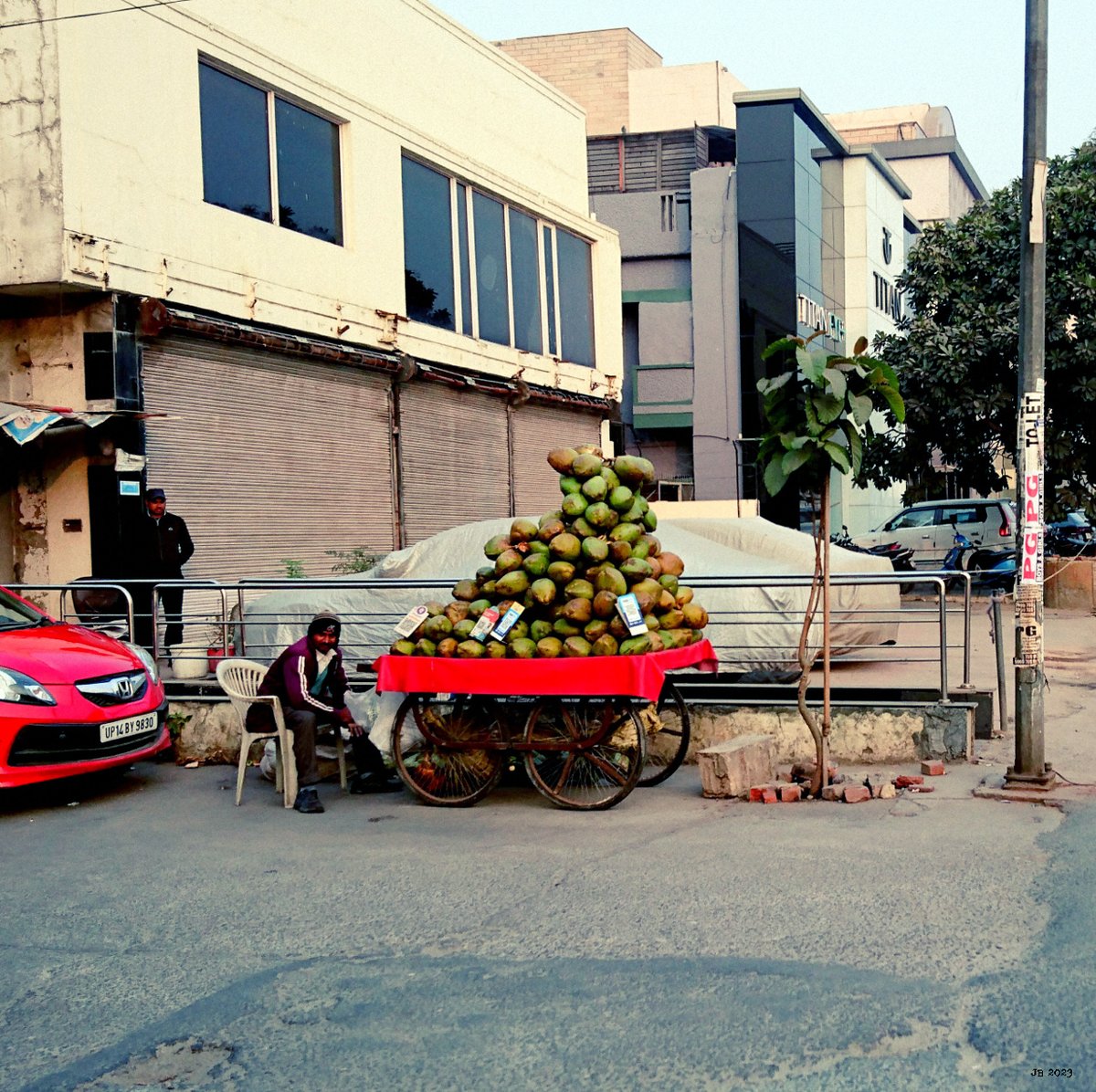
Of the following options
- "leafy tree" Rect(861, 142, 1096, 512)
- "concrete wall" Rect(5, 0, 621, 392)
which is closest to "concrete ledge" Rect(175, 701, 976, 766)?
"concrete wall" Rect(5, 0, 621, 392)

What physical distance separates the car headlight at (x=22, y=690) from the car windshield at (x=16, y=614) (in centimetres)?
90

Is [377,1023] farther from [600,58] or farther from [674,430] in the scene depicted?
[600,58]

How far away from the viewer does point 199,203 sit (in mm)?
14578

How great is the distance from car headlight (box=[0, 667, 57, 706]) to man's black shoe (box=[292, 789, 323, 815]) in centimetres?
170

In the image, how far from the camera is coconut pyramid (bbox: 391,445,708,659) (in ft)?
26.1

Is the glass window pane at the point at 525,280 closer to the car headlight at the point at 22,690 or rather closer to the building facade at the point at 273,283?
the building facade at the point at 273,283

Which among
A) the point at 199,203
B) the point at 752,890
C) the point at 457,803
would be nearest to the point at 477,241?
the point at 199,203

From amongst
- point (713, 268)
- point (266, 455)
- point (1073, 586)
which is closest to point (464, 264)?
point (266, 455)

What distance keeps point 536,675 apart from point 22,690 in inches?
131

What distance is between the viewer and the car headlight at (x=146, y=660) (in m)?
9.49

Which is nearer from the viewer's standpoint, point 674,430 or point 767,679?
point 767,679

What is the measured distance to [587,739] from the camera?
802cm

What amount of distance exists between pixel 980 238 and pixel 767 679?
16.2 m

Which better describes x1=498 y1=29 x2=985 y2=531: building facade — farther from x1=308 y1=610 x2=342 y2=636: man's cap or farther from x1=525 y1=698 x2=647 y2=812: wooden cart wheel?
x1=525 y1=698 x2=647 y2=812: wooden cart wheel
